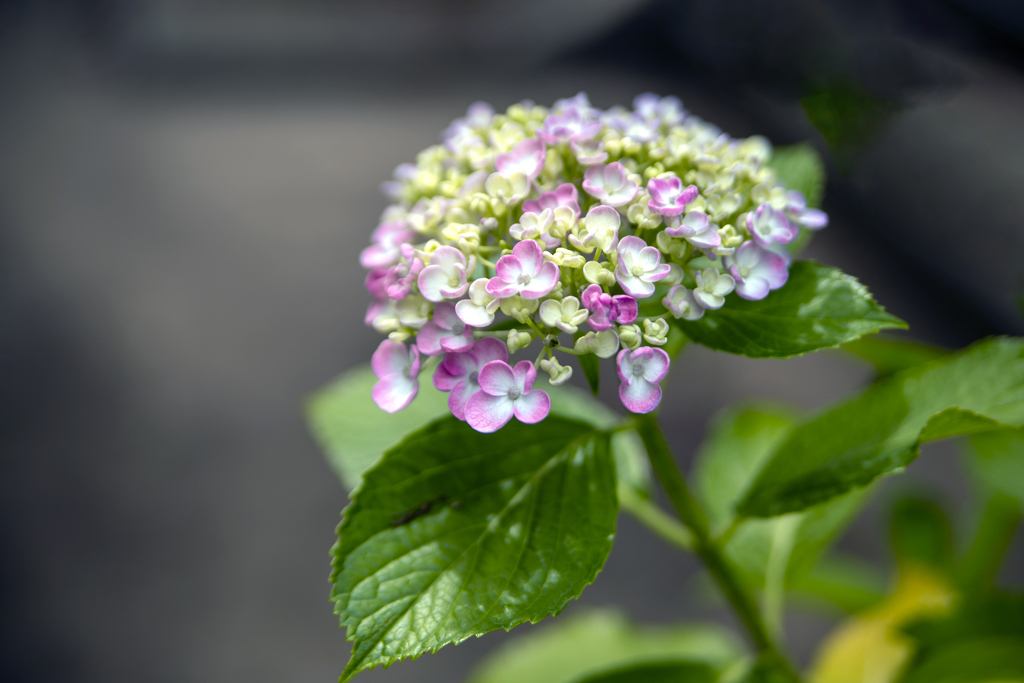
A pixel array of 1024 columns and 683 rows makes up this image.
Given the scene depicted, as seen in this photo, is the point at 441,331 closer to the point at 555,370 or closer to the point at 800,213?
the point at 555,370

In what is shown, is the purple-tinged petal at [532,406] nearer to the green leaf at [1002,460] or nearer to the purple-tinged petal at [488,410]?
the purple-tinged petal at [488,410]

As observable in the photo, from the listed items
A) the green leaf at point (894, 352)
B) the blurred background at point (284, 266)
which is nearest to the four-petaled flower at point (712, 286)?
the green leaf at point (894, 352)

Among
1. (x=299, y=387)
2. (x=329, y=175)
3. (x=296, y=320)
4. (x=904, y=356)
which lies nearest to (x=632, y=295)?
(x=904, y=356)

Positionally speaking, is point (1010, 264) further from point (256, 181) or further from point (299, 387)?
point (256, 181)

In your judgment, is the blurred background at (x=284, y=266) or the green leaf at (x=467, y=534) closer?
the green leaf at (x=467, y=534)

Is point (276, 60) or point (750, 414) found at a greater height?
point (276, 60)

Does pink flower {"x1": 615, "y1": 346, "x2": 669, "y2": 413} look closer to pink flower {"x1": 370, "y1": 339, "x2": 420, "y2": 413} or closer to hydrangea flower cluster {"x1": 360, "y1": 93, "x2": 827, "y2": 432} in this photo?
hydrangea flower cluster {"x1": 360, "y1": 93, "x2": 827, "y2": 432}

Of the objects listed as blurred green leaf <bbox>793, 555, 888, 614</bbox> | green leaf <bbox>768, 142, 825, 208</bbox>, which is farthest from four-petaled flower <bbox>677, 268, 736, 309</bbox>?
blurred green leaf <bbox>793, 555, 888, 614</bbox>
